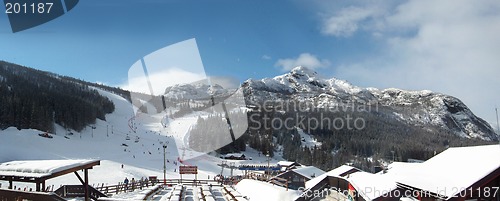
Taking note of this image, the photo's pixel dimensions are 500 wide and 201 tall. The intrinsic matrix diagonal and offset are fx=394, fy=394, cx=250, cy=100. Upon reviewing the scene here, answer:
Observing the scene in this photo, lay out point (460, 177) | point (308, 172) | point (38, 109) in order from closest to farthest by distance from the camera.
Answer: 1. point (460, 177)
2. point (308, 172)
3. point (38, 109)

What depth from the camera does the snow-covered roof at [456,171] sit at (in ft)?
39.9

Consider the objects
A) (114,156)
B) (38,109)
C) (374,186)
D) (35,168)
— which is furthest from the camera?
(38,109)

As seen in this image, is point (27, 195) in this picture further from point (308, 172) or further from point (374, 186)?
Result: point (308, 172)

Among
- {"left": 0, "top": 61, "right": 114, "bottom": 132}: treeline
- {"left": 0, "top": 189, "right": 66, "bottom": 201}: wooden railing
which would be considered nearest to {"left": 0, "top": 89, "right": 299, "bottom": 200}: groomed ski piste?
{"left": 0, "top": 61, "right": 114, "bottom": 132}: treeline

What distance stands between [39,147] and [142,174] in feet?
98.8

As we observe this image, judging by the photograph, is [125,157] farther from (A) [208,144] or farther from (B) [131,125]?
(B) [131,125]

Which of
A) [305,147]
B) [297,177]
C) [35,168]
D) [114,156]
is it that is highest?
[35,168]

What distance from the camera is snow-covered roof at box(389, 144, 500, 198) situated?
12172 millimetres

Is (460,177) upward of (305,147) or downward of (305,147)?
upward

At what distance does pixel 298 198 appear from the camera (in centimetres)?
2567

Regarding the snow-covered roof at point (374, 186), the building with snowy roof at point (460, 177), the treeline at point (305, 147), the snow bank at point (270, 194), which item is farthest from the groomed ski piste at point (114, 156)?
the building with snowy roof at point (460, 177)

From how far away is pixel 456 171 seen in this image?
13.3 m

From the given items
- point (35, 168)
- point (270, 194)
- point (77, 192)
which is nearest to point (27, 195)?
point (35, 168)

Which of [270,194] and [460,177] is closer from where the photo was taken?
[460,177]
